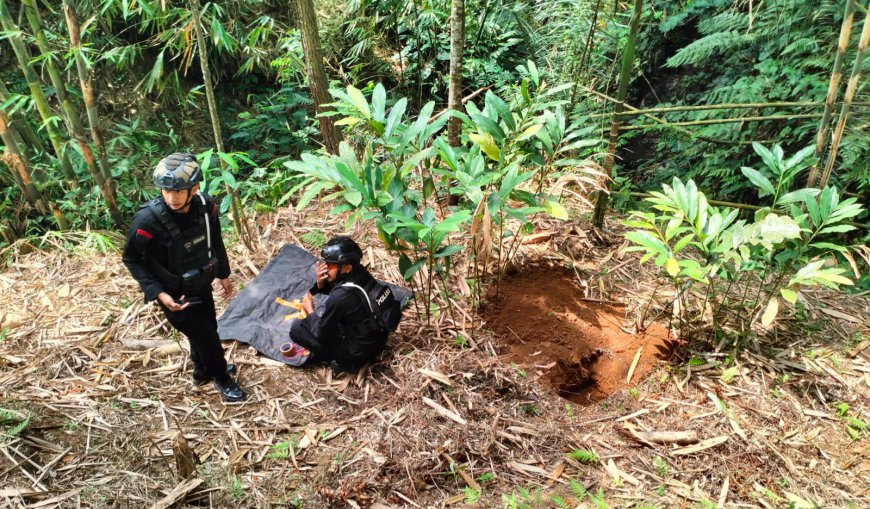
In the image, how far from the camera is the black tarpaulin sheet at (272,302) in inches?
127

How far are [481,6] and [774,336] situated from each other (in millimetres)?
4826

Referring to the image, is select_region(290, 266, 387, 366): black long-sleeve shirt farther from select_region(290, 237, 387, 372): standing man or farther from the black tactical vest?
the black tactical vest

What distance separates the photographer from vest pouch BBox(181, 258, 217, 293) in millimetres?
2533

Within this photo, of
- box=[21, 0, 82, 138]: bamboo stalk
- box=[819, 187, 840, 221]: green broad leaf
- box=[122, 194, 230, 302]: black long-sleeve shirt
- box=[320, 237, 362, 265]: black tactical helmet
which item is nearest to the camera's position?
box=[122, 194, 230, 302]: black long-sleeve shirt

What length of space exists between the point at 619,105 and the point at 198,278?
2921mm

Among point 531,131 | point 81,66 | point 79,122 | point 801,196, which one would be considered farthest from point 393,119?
point 79,122

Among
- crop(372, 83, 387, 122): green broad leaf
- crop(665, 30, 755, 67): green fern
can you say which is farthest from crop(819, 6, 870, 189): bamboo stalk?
crop(372, 83, 387, 122): green broad leaf

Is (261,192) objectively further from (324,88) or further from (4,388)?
(4,388)

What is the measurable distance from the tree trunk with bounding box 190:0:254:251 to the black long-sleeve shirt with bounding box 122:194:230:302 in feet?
3.37

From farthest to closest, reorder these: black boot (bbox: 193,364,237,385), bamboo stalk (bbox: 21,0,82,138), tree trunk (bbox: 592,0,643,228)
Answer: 1. bamboo stalk (bbox: 21,0,82,138)
2. tree trunk (bbox: 592,0,643,228)
3. black boot (bbox: 193,364,237,385)

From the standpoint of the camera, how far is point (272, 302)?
3.54 metres

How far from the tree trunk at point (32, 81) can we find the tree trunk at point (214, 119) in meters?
1.23

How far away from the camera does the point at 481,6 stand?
19.3ft

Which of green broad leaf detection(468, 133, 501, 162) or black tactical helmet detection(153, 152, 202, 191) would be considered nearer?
black tactical helmet detection(153, 152, 202, 191)
